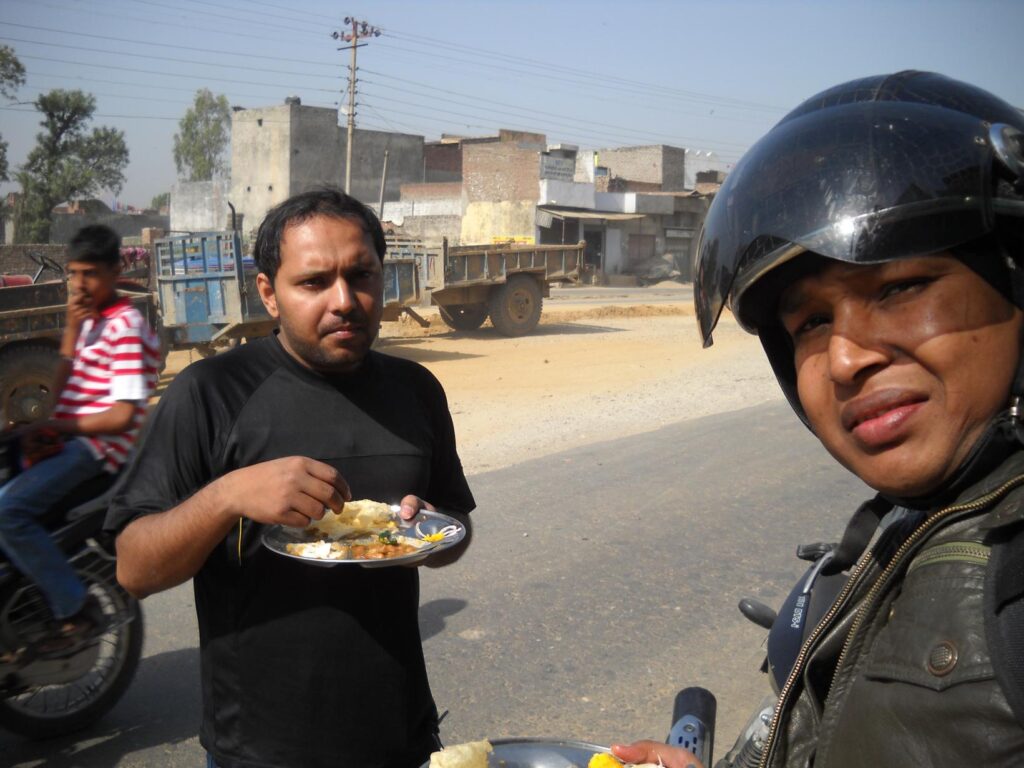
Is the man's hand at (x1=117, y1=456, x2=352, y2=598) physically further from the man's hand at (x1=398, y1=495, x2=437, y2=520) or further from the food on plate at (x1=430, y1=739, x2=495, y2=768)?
the food on plate at (x1=430, y1=739, x2=495, y2=768)

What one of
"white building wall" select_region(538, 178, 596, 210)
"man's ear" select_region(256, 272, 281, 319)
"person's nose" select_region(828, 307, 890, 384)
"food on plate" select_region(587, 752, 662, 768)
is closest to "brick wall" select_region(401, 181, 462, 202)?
"white building wall" select_region(538, 178, 596, 210)

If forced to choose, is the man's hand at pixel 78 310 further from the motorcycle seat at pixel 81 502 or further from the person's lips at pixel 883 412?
the person's lips at pixel 883 412

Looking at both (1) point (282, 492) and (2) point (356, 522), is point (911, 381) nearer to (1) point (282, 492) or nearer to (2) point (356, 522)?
(1) point (282, 492)

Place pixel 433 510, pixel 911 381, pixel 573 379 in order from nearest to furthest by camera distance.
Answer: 1. pixel 911 381
2. pixel 433 510
3. pixel 573 379

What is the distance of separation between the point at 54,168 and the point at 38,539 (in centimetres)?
4477

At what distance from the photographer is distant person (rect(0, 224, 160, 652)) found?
3.64 meters

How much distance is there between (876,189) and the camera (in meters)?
1.19

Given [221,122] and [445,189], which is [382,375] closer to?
[445,189]

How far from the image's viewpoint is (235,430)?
2.07 m

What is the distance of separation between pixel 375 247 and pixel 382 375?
33 centimetres

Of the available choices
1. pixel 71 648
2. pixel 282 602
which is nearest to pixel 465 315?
pixel 71 648

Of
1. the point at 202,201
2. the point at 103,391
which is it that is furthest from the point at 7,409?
the point at 202,201

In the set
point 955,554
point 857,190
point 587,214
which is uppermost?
point 587,214

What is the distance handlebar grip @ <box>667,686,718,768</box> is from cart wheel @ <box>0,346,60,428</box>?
10144 millimetres
